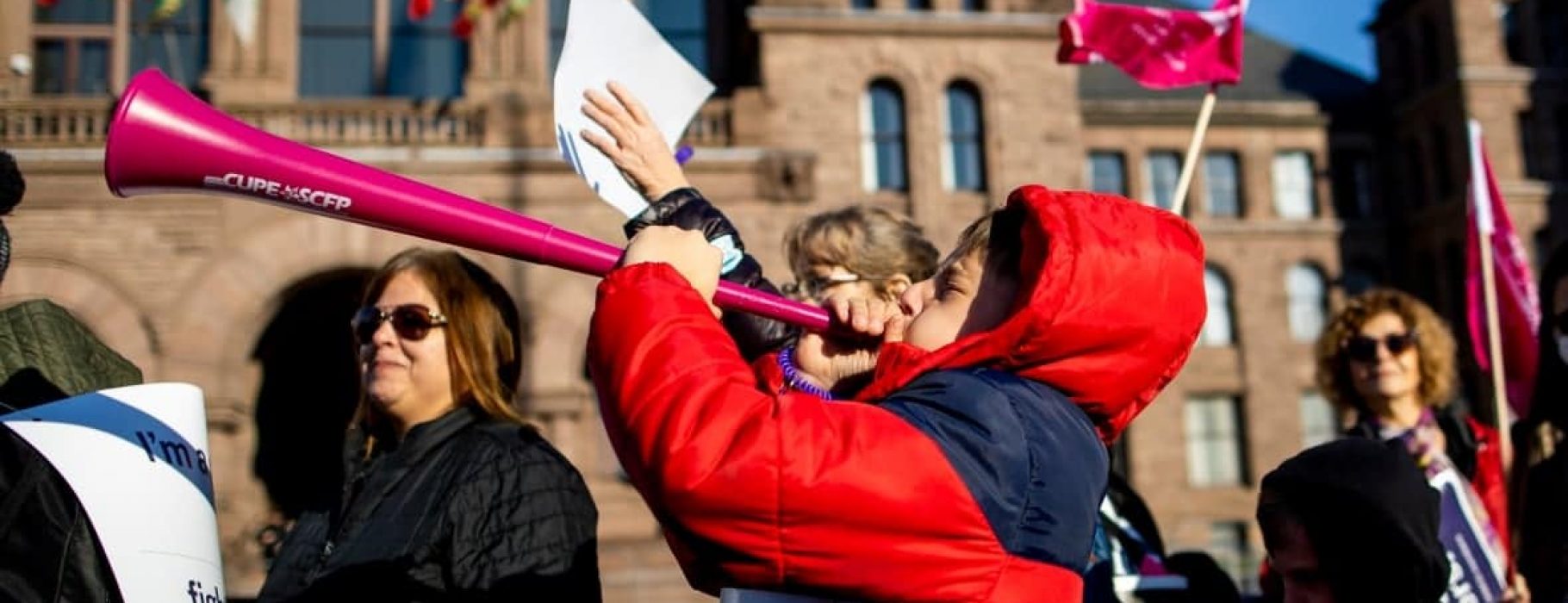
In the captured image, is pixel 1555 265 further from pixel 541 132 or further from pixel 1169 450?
pixel 1169 450

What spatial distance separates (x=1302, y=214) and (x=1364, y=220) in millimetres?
1580

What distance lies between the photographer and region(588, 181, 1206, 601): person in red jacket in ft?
5.50

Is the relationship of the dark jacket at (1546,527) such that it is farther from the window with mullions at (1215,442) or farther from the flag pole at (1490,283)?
the window with mullions at (1215,442)

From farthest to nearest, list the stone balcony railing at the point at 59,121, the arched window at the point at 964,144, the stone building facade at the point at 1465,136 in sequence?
the stone building facade at the point at 1465,136 < the arched window at the point at 964,144 < the stone balcony railing at the point at 59,121

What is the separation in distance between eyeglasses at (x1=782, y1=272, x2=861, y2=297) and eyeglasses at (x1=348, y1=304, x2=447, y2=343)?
1001 millimetres

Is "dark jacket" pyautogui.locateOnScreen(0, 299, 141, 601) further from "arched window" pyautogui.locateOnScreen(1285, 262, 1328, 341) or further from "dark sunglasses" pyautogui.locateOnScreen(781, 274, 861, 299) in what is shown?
"arched window" pyautogui.locateOnScreen(1285, 262, 1328, 341)

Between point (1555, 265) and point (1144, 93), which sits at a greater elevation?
point (1144, 93)

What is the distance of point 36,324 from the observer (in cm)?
242

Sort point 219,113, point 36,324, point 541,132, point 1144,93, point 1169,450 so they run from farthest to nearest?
point 1144,93 < point 1169,450 < point 541,132 < point 36,324 < point 219,113

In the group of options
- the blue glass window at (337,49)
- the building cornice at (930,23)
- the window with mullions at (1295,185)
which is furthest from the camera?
the window with mullions at (1295,185)

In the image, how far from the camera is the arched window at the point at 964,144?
20250 mm

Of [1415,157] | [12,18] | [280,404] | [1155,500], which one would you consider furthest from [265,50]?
[1415,157]

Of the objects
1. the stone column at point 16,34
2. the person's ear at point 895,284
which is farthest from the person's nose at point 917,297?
the stone column at point 16,34

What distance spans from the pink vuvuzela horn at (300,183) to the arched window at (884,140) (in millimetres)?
18064
